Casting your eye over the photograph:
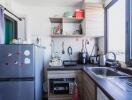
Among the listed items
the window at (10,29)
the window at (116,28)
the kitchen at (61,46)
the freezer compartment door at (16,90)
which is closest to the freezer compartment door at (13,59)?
the kitchen at (61,46)

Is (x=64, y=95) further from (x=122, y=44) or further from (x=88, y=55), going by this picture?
(x=122, y=44)

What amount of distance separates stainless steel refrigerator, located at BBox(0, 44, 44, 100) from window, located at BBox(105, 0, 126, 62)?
1551mm

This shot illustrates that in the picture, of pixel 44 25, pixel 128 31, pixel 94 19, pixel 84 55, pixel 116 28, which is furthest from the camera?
pixel 44 25

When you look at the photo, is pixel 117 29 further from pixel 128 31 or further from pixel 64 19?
pixel 64 19

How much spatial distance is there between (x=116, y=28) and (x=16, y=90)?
2.16 meters

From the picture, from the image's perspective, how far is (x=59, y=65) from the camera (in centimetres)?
322

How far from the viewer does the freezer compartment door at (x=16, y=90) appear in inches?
99.3

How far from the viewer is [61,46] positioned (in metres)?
3.81

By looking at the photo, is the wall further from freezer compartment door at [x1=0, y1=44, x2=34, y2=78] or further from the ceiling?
freezer compartment door at [x1=0, y1=44, x2=34, y2=78]

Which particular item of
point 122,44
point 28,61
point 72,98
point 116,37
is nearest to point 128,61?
point 122,44

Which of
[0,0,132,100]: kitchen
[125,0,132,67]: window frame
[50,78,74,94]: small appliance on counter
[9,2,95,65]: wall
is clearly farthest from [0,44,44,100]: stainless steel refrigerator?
[125,0,132,67]: window frame

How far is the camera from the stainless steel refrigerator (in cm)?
251

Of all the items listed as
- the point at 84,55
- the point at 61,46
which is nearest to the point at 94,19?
the point at 84,55

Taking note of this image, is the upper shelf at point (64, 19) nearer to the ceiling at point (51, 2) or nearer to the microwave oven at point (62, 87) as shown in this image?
the ceiling at point (51, 2)
